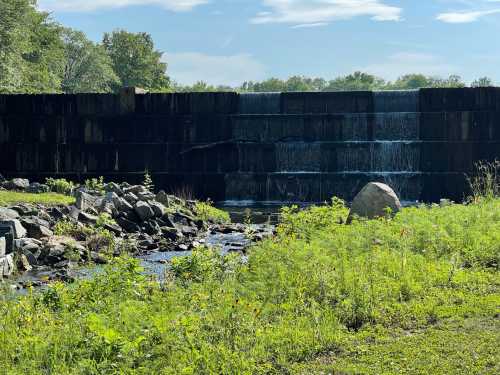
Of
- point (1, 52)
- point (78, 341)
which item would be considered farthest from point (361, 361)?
point (1, 52)

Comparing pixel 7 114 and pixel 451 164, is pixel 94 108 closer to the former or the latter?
pixel 7 114

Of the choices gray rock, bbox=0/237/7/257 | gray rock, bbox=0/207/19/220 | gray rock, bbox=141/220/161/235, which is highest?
gray rock, bbox=0/207/19/220

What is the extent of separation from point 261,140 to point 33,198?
39.1ft

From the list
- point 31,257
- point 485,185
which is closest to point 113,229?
point 31,257

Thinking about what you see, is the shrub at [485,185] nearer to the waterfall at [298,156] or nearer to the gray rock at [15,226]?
the waterfall at [298,156]

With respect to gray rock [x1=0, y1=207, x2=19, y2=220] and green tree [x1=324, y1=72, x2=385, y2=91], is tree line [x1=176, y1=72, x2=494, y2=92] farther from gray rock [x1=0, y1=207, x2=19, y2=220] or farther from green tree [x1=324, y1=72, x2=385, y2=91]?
gray rock [x1=0, y1=207, x2=19, y2=220]

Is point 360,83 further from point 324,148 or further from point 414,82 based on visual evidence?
point 324,148

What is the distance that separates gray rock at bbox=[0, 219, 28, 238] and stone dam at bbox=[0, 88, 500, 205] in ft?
48.2

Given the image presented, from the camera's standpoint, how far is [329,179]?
28578 mm

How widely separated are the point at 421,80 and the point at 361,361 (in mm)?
111550

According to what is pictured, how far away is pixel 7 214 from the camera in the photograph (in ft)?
53.9

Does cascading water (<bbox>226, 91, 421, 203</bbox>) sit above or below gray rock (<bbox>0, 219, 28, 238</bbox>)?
above

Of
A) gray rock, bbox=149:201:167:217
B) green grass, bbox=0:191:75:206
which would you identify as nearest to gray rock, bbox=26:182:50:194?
green grass, bbox=0:191:75:206

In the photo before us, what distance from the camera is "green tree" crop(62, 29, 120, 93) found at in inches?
2739
